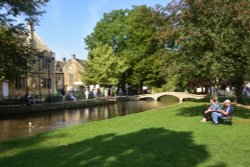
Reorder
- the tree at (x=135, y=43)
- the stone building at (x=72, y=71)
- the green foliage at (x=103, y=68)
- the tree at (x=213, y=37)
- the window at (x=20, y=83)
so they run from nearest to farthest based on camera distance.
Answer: the tree at (x=213, y=37)
the window at (x=20, y=83)
the green foliage at (x=103, y=68)
the tree at (x=135, y=43)
the stone building at (x=72, y=71)

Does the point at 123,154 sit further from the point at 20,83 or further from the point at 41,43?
the point at 41,43

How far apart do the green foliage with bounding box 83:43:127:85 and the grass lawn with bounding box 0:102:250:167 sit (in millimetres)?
45902

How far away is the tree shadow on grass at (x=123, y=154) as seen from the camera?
9417 millimetres

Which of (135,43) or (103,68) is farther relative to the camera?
(135,43)

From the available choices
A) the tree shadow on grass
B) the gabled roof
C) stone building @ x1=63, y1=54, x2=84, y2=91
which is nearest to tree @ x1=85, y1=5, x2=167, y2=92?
the gabled roof

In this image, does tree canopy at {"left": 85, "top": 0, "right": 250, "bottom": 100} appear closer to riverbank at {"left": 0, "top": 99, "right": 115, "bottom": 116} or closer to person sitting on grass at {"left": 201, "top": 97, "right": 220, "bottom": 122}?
person sitting on grass at {"left": 201, "top": 97, "right": 220, "bottom": 122}

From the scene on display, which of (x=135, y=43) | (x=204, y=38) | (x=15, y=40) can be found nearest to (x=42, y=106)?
(x=15, y=40)

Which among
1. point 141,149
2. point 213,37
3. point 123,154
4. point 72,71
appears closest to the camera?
point 123,154

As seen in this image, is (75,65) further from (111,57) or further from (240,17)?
(240,17)

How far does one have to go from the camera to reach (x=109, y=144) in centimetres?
1221

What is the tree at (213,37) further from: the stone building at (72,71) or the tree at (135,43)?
the stone building at (72,71)

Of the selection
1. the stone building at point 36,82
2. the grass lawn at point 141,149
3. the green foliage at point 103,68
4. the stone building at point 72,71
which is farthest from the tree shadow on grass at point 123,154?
the stone building at point 72,71

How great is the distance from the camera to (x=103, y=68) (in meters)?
61.5

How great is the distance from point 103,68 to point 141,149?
2001 inches
